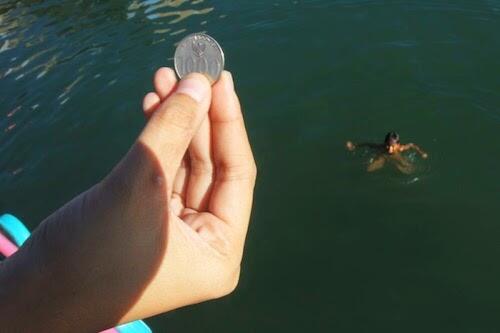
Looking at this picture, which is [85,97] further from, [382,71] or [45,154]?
[382,71]

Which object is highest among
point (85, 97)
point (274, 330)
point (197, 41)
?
point (197, 41)

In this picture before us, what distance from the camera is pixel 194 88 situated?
8.15ft

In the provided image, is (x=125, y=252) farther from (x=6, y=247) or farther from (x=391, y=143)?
(x=391, y=143)

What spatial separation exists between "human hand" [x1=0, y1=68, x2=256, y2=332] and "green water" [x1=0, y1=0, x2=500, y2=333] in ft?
11.5

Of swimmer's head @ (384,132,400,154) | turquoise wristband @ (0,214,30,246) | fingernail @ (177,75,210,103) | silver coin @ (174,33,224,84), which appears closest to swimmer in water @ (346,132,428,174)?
swimmer's head @ (384,132,400,154)

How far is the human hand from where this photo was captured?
2020mm

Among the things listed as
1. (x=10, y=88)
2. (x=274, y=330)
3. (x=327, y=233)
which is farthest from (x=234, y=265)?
(x=10, y=88)

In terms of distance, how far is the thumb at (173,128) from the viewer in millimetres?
2164

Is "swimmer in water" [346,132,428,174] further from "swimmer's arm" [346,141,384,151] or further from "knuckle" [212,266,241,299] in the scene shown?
"knuckle" [212,266,241,299]

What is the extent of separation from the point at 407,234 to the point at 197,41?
419 centimetres

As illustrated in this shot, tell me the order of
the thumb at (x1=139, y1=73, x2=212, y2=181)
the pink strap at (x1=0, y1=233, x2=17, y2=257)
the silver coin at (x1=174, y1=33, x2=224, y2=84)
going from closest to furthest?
the thumb at (x1=139, y1=73, x2=212, y2=181)
the silver coin at (x1=174, y1=33, x2=224, y2=84)
the pink strap at (x1=0, y1=233, x2=17, y2=257)

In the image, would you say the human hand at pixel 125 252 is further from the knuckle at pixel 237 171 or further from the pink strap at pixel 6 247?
the pink strap at pixel 6 247

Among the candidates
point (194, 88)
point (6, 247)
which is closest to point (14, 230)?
point (6, 247)

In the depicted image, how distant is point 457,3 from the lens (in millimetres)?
10180
